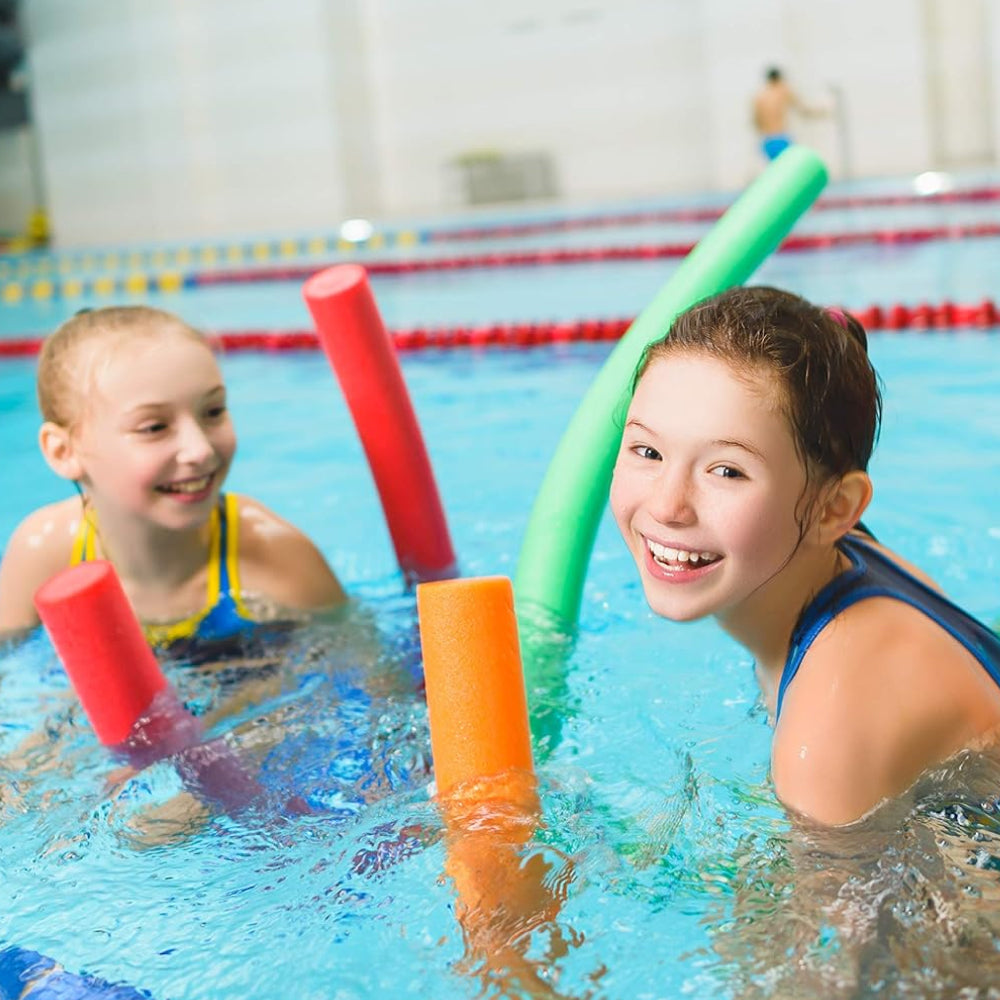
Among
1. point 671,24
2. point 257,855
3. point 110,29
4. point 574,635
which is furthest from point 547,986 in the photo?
point 110,29

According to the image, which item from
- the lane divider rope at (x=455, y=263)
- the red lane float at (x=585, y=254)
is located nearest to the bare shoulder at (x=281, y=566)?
the red lane float at (x=585, y=254)

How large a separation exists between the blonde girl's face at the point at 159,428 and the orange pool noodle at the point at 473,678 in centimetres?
96

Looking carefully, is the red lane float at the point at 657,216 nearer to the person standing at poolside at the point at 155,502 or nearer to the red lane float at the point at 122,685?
the person standing at poolside at the point at 155,502

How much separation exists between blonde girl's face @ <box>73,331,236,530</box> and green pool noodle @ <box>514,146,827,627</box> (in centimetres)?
66

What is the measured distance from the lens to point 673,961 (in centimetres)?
177

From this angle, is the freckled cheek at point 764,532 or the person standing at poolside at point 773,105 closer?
the freckled cheek at point 764,532

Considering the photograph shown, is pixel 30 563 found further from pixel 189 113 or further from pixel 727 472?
pixel 189 113

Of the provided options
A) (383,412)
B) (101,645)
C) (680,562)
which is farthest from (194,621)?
(680,562)

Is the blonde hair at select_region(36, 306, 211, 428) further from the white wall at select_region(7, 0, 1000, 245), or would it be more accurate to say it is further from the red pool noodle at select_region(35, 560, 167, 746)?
the white wall at select_region(7, 0, 1000, 245)

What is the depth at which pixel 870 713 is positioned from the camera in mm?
1751

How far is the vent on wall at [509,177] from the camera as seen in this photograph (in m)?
19.3

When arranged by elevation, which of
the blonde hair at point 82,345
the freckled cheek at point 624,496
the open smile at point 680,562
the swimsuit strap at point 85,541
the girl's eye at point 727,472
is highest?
the blonde hair at point 82,345

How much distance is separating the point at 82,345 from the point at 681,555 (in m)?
1.59

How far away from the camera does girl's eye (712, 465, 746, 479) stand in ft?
5.85
